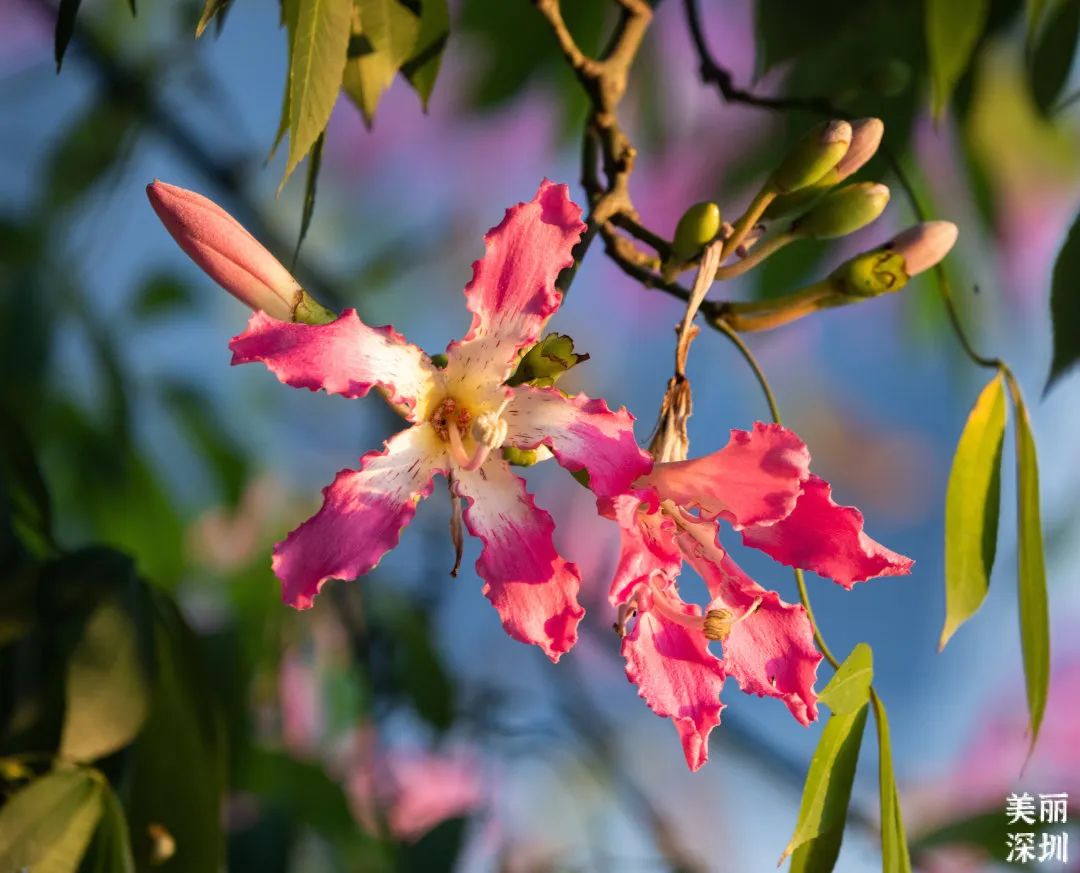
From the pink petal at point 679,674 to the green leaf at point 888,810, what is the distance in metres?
0.09

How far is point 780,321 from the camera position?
0.54m

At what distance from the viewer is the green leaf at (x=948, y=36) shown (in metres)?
0.66

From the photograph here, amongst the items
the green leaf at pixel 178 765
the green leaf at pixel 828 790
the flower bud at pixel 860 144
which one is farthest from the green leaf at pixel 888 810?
the green leaf at pixel 178 765

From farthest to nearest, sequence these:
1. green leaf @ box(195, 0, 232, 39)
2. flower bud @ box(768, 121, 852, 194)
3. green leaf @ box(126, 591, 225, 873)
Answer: green leaf @ box(126, 591, 225, 873) < flower bud @ box(768, 121, 852, 194) < green leaf @ box(195, 0, 232, 39)

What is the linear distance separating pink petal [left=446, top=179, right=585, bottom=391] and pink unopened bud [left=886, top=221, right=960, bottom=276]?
0.18 m

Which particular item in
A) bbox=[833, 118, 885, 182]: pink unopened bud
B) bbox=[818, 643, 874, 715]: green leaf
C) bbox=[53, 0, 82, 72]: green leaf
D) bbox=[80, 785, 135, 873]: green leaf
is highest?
bbox=[833, 118, 885, 182]: pink unopened bud

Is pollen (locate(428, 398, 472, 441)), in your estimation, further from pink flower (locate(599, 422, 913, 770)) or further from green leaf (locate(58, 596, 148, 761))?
green leaf (locate(58, 596, 148, 761))

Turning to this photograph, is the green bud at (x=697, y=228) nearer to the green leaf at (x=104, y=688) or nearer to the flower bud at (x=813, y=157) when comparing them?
the flower bud at (x=813, y=157)

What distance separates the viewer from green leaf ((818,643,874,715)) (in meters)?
0.45

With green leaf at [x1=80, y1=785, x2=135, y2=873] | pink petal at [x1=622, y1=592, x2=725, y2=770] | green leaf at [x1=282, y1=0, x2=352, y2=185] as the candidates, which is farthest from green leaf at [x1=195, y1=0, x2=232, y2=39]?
green leaf at [x1=80, y1=785, x2=135, y2=873]

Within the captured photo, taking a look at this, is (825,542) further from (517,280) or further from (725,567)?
(517,280)

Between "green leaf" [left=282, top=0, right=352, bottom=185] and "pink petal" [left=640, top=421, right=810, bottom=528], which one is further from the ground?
"green leaf" [left=282, top=0, right=352, bottom=185]

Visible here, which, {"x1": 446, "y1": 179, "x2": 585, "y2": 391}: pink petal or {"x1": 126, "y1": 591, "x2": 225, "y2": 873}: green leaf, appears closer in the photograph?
{"x1": 446, "y1": 179, "x2": 585, "y2": 391}: pink petal

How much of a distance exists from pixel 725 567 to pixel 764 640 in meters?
0.03
